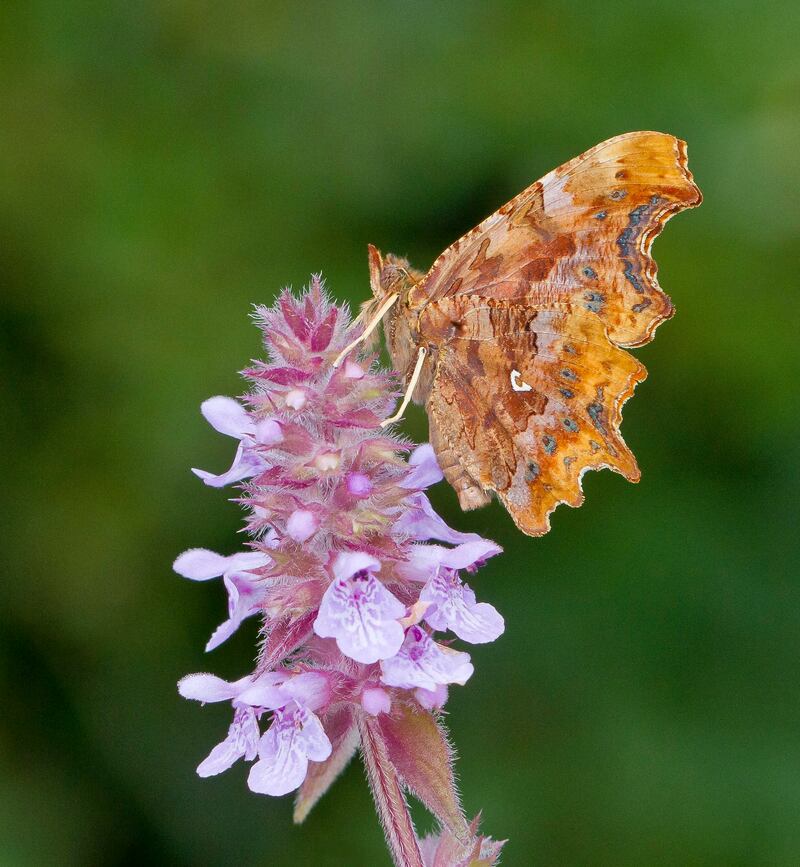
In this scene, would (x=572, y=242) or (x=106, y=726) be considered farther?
(x=106, y=726)

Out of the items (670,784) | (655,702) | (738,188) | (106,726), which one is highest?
(738,188)

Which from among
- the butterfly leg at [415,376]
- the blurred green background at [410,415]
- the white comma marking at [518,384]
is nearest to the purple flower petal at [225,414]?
the butterfly leg at [415,376]

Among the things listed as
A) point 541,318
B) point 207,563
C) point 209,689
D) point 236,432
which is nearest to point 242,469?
point 236,432

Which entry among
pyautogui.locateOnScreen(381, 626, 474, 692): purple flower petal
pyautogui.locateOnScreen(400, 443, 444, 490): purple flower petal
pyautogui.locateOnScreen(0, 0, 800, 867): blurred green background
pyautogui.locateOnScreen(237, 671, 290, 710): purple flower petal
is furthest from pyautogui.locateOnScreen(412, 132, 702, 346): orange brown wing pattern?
pyautogui.locateOnScreen(0, 0, 800, 867): blurred green background

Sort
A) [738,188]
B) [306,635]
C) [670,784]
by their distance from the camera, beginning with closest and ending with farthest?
[306,635]
[670,784]
[738,188]

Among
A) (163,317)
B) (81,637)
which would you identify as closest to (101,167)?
(163,317)

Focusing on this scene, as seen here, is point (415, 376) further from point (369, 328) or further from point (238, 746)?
point (238, 746)

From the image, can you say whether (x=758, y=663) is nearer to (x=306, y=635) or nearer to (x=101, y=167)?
(x=306, y=635)
